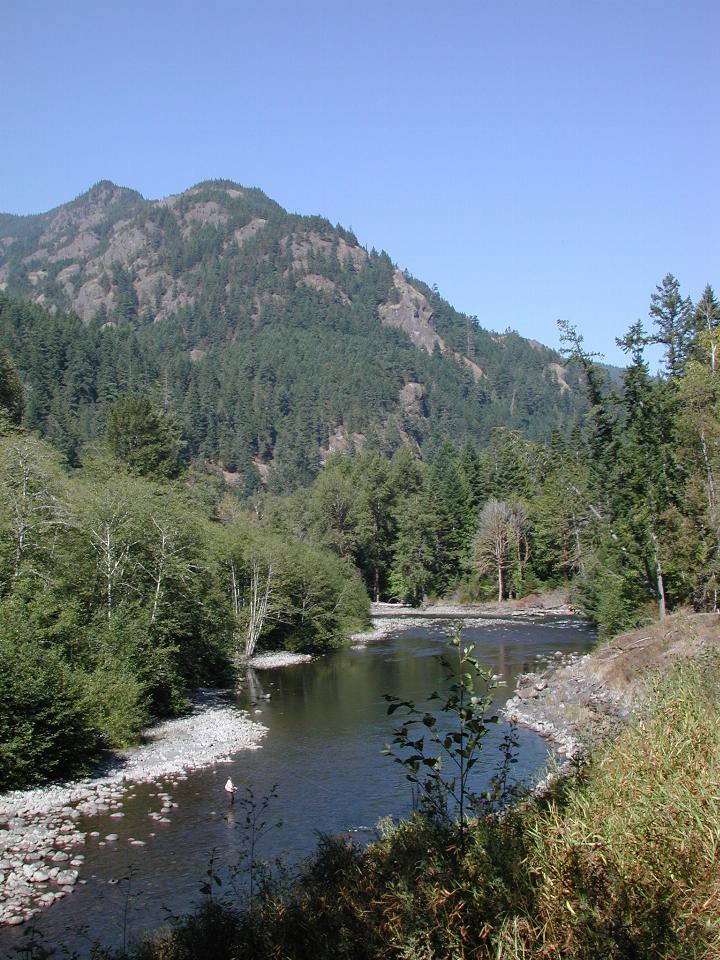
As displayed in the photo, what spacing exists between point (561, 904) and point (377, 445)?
511 ft

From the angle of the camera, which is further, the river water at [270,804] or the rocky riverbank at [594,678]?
the rocky riverbank at [594,678]

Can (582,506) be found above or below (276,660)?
above

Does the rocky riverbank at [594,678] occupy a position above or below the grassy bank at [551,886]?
below

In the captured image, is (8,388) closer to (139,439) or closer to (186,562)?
(139,439)

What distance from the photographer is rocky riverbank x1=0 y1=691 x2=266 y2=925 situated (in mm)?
13820

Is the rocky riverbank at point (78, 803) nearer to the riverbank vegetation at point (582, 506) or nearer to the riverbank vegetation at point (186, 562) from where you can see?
the riverbank vegetation at point (186, 562)

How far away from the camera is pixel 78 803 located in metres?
18.2

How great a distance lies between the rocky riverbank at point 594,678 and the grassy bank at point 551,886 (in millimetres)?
14536

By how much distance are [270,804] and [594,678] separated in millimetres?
15008

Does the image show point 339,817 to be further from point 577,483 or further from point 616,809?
point 577,483

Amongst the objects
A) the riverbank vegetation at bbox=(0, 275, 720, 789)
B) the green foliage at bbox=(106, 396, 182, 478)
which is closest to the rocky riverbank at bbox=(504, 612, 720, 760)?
the riverbank vegetation at bbox=(0, 275, 720, 789)

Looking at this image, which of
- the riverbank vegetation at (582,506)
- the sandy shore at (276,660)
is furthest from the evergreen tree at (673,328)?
the sandy shore at (276,660)

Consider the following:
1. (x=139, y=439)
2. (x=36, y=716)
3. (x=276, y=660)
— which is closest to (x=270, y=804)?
(x=36, y=716)

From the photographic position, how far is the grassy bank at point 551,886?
5.51 meters
